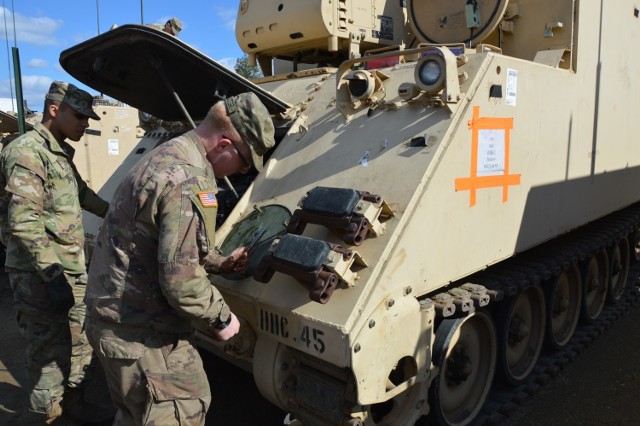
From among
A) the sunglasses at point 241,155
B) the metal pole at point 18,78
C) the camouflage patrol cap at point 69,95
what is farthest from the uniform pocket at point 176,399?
the metal pole at point 18,78

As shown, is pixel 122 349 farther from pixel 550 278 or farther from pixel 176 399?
pixel 550 278

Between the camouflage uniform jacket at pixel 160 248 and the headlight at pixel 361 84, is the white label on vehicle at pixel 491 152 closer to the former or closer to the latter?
the headlight at pixel 361 84

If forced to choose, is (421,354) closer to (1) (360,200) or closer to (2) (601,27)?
(1) (360,200)

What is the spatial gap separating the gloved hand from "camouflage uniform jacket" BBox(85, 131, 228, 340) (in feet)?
3.50

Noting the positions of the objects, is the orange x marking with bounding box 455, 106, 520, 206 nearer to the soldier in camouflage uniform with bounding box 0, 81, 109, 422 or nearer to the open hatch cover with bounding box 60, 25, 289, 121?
the open hatch cover with bounding box 60, 25, 289, 121

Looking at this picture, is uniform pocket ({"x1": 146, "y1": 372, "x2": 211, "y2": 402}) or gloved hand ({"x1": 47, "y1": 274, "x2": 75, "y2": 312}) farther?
gloved hand ({"x1": 47, "y1": 274, "x2": 75, "y2": 312})

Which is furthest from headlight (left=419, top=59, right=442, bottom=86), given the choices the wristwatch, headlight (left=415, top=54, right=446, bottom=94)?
the wristwatch

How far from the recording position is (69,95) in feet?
11.4

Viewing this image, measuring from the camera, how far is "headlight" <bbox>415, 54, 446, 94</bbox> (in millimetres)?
2773

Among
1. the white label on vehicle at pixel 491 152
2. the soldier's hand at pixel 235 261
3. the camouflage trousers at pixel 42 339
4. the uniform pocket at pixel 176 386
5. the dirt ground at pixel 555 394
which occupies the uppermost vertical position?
the white label on vehicle at pixel 491 152

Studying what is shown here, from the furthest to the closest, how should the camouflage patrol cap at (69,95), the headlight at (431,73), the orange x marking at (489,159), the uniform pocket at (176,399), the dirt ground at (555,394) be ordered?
1. the dirt ground at (555,394)
2. the camouflage patrol cap at (69,95)
3. the orange x marking at (489,159)
4. the headlight at (431,73)
5. the uniform pocket at (176,399)

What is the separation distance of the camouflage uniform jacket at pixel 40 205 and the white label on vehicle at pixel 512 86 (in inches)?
106

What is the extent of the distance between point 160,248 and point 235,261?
0.57 meters

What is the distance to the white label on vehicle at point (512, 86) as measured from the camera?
310 cm
